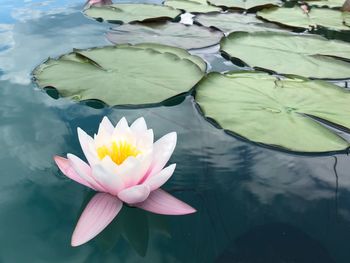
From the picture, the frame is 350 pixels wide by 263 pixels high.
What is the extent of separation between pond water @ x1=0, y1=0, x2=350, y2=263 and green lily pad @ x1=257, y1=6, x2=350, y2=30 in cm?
114

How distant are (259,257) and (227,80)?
30.7 inches

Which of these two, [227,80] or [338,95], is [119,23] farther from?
[338,95]

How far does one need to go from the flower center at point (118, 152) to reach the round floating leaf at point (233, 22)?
1.29 meters

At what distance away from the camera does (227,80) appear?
4.50 feet

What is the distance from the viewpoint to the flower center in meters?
0.81

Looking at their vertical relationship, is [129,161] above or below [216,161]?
above

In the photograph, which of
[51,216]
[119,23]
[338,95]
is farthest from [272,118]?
[119,23]

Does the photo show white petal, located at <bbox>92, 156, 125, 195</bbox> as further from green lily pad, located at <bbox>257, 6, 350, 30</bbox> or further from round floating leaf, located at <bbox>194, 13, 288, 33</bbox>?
green lily pad, located at <bbox>257, 6, 350, 30</bbox>

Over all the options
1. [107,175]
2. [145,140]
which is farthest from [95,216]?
[145,140]

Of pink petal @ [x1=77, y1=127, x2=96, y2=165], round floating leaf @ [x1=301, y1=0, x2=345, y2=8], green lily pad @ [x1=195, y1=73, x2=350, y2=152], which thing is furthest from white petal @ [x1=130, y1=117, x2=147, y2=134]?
round floating leaf @ [x1=301, y1=0, x2=345, y2=8]

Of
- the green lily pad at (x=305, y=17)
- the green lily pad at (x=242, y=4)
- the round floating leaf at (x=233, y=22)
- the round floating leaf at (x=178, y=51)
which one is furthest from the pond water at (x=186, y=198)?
the green lily pad at (x=242, y=4)

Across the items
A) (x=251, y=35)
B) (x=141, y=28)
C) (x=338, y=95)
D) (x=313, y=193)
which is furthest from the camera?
(x=141, y=28)

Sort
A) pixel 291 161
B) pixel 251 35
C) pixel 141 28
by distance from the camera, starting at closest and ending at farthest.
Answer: pixel 291 161 → pixel 251 35 → pixel 141 28

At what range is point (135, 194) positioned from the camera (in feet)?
2.53
